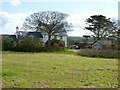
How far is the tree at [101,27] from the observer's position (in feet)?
206

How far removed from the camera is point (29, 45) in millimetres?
46312

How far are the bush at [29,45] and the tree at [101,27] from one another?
838 inches

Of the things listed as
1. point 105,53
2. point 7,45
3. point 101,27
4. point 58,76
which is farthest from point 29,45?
point 58,76

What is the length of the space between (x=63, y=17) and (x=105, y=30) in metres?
10.6

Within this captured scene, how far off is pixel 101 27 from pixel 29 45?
24.4 meters

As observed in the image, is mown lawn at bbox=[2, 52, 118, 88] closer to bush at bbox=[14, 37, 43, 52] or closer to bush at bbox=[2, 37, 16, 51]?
bush at bbox=[14, 37, 43, 52]

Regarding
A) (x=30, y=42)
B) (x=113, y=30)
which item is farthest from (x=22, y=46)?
(x=113, y=30)

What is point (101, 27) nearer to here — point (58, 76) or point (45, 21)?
point (45, 21)

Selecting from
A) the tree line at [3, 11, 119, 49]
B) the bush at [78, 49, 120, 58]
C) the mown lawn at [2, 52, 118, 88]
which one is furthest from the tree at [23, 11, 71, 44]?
the mown lawn at [2, 52, 118, 88]

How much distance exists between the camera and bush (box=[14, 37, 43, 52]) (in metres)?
46.3

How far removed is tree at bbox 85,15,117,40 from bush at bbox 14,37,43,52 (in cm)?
2128

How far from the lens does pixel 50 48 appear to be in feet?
160

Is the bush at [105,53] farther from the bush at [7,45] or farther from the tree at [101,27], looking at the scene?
the tree at [101,27]

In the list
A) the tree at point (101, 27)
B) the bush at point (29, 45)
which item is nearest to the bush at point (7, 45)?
the bush at point (29, 45)
